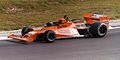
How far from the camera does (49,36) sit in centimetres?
1703

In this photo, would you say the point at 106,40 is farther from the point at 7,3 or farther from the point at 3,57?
the point at 7,3

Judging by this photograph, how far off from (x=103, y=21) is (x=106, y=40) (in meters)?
1.42

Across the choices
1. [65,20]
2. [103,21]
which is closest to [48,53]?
[65,20]

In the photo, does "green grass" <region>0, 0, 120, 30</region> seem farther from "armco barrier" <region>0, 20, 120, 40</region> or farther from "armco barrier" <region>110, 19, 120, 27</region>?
"armco barrier" <region>110, 19, 120, 27</region>

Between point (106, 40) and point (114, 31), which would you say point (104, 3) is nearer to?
point (114, 31)

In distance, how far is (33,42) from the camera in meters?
17.2

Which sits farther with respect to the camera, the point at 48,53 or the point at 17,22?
the point at 17,22

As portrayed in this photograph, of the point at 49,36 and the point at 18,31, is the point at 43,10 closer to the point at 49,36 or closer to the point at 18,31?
the point at 18,31

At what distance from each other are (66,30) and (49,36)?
1086 mm

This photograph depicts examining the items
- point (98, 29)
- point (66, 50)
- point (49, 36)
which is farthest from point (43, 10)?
point (66, 50)

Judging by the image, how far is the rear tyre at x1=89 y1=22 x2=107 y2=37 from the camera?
60.7ft

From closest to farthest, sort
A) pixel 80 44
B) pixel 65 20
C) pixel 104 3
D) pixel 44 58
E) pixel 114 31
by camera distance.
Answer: pixel 44 58 < pixel 80 44 < pixel 65 20 < pixel 114 31 < pixel 104 3

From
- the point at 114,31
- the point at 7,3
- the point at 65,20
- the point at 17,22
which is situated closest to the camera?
the point at 65,20

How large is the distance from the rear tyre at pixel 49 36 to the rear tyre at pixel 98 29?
6.67ft
